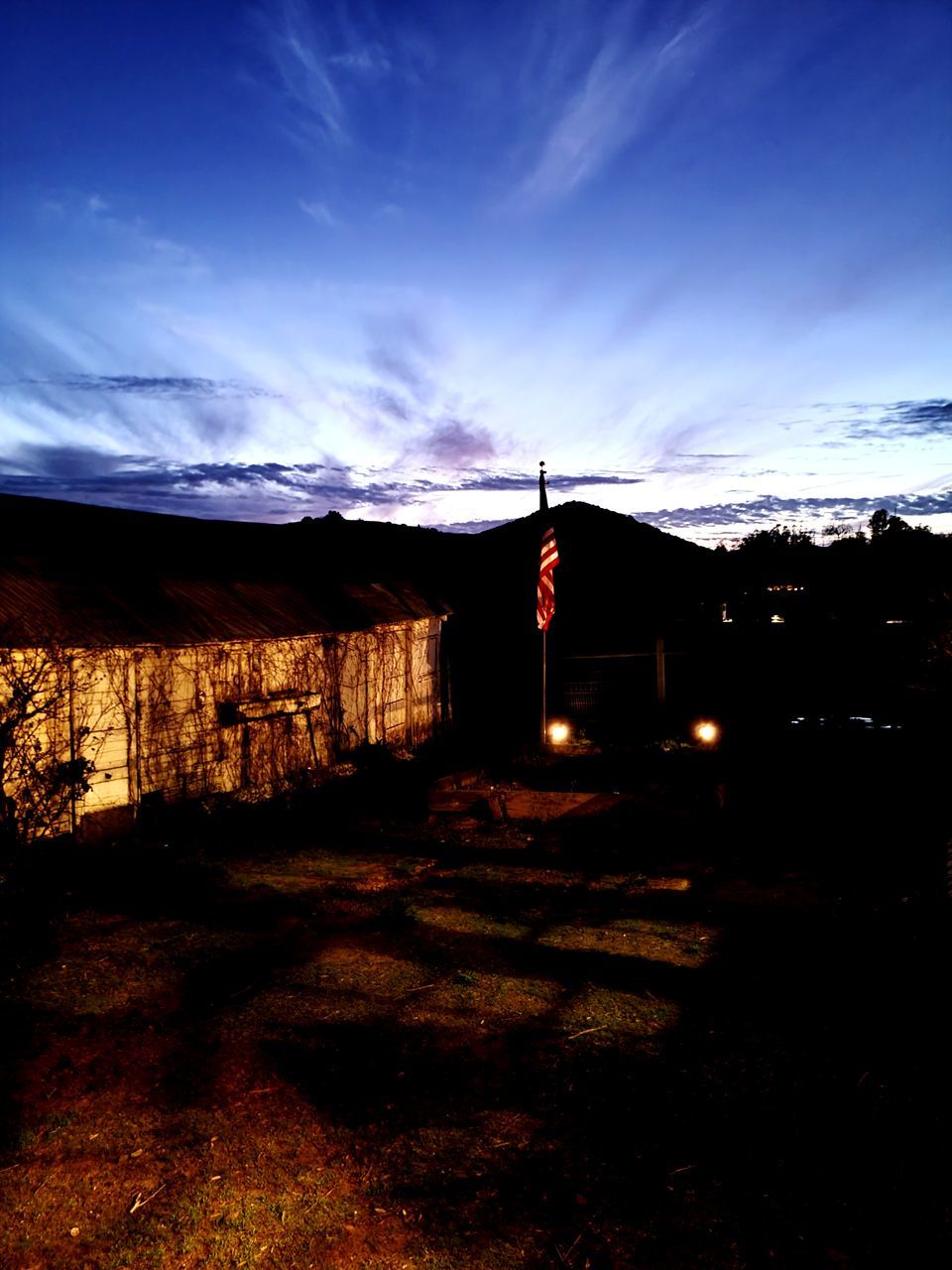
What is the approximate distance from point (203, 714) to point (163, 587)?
7.47ft

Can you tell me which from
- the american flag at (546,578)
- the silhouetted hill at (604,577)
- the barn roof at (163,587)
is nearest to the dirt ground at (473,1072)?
the barn roof at (163,587)

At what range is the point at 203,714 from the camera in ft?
37.0

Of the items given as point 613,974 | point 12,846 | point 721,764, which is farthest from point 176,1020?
point 721,764

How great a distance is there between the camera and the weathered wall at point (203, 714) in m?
9.28

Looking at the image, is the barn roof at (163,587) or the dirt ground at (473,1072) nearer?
the dirt ground at (473,1072)

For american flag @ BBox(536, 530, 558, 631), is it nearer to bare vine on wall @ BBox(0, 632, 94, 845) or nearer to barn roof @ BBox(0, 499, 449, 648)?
barn roof @ BBox(0, 499, 449, 648)

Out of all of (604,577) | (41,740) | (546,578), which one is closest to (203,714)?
(41,740)

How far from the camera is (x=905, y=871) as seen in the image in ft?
27.5

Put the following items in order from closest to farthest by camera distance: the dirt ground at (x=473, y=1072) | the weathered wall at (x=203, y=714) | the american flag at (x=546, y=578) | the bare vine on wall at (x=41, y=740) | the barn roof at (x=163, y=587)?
1. the dirt ground at (x=473, y=1072)
2. the bare vine on wall at (x=41, y=740)
3. the weathered wall at (x=203, y=714)
4. the barn roof at (x=163, y=587)
5. the american flag at (x=546, y=578)

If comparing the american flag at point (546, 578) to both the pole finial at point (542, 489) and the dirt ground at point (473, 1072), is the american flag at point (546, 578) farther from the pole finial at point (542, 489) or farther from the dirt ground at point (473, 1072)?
the dirt ground at point (473, 1072)

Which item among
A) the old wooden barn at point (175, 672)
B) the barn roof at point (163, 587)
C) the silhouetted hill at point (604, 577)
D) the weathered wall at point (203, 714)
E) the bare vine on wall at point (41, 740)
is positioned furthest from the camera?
the silhouetted hill at point (604, 577)

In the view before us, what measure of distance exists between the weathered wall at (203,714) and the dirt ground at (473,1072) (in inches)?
66.3

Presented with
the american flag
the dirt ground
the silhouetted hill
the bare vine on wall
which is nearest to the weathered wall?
the bare vine on wall

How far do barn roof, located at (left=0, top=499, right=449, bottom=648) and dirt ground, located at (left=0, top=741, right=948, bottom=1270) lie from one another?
11.1 ft
